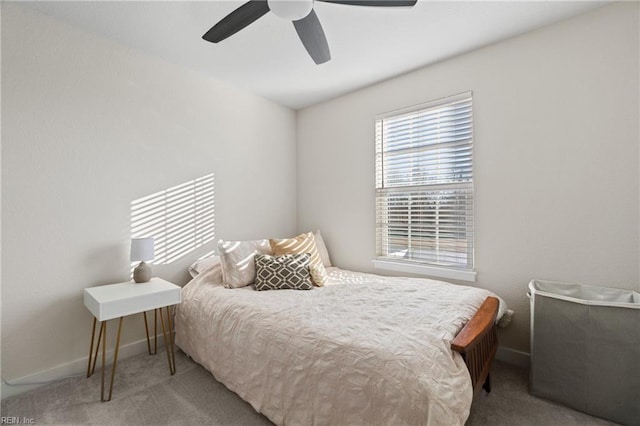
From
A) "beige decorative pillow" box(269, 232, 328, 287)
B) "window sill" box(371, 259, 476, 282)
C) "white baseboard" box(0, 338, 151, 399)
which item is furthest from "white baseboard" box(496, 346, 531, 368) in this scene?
"white baseboard" box(0, 338, 151, 399)

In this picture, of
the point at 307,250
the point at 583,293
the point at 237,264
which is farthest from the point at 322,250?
the point at 583,293

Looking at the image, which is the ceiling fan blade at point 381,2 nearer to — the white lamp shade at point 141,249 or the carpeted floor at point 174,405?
the white lamp shade at point 141,249

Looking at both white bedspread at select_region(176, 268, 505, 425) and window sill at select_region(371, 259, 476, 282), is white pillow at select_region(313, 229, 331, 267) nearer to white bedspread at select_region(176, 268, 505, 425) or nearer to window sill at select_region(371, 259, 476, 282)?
window sill at select_region(371, 259, 476, 282)

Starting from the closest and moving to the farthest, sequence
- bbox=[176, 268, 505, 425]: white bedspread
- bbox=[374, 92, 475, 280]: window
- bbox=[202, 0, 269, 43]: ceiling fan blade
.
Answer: bbox=[176, 268, 505, 425]: white bedspread < bbox=[202, 0, 269, 43]: ceiling fan blade < bbox=[374, 92, 475, 280]: window

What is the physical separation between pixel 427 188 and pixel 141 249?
2.56m

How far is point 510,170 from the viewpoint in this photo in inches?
92.4

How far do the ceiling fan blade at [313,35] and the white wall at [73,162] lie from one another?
150 cm

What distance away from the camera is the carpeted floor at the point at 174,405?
1703 millimetres

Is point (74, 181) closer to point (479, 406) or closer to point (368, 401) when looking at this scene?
point (368, 401)

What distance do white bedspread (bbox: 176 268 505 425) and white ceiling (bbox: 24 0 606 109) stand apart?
202 centimetres

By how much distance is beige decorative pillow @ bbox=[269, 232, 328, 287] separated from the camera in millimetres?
2615

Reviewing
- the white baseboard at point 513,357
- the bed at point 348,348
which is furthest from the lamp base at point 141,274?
the white baseboard at point 513,357

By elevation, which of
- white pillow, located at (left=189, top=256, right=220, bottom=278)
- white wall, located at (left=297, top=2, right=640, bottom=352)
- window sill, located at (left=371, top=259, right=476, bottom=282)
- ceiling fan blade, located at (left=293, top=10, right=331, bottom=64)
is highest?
ceiling fan blade, located at (left=293, top=10, right=331, bottom=64)

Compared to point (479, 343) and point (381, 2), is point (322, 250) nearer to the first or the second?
point (479, 343)
